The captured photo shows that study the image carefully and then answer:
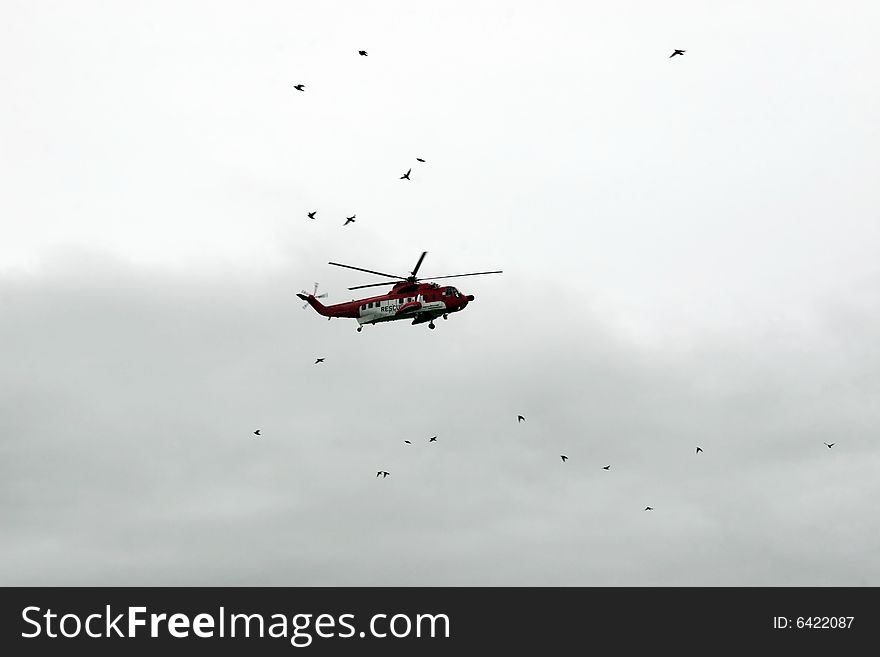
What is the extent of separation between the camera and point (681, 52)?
4737 inches

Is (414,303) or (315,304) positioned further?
(315,304)

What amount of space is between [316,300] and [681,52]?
194ft

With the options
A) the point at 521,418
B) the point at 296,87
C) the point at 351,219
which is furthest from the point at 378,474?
the point at 296,87

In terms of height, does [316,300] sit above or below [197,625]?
above


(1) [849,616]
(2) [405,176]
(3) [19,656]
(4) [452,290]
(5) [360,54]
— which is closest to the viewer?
(5) [360,54]

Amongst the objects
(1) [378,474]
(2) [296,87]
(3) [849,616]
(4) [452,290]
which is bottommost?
(3) [849,616]

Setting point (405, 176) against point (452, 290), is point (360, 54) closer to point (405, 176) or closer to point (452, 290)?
point (405, 176)

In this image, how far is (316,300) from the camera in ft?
537

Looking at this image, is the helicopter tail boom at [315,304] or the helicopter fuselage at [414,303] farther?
the helicopter tail boom at [315,304]

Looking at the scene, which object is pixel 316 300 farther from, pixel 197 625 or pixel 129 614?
pixel 129 614

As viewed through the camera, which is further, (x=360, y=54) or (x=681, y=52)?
(x=360, y=54)

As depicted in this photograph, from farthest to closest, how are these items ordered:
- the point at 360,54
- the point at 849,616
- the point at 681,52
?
the point at 849,616 → the point at 360,54 → the point at 681,52

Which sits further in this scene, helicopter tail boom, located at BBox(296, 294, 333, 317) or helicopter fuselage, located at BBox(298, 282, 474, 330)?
helicopter tail boom, located at BBox(296, 294, 333, 317)

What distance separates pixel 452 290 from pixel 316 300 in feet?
61.2
